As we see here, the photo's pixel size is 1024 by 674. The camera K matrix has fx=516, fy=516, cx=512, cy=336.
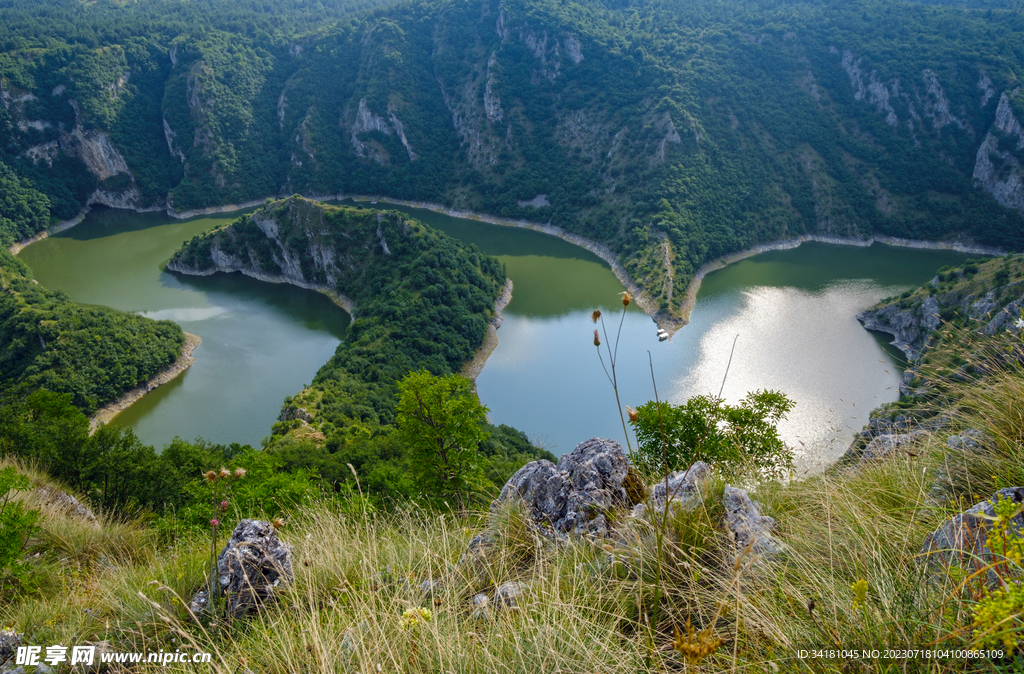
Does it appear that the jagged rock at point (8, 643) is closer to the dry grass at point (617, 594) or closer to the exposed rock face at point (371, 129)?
the dry grass at point (617, 594)

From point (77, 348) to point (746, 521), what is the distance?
44.4 m

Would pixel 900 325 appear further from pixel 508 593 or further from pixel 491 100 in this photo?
pixel 491 100

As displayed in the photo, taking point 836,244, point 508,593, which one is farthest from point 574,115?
point 508,593

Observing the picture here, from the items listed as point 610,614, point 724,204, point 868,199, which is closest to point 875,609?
point 610,614

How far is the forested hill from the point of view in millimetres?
60406

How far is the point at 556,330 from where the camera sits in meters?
42.1

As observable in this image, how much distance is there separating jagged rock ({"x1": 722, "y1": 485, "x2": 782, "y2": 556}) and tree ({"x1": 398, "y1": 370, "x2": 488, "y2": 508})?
9.38 m

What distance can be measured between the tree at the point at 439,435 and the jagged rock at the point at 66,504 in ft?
20.9

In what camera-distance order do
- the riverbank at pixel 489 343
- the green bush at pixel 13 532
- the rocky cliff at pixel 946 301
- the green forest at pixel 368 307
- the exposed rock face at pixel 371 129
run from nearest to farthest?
the green bush at pixel 13 532 → the green forest at pixel 368 307 → the rocky cliff at pixel 946 301 → the riverbank at pixel 489 343 → the exposed rock face at pixel 371 129

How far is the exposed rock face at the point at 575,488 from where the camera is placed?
14.0ft

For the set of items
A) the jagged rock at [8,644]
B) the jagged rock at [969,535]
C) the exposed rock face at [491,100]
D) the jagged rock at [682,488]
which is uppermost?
the exposed rock face at [491,100]

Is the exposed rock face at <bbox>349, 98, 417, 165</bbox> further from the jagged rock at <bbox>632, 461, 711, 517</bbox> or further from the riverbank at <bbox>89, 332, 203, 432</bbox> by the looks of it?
the jagged rock at <bbox>632, 461, 711, 517</bbox>

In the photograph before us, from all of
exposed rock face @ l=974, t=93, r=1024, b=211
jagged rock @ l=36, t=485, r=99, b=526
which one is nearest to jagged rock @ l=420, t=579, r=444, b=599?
jagged rock @ l=36, t=485, r=99, b=526

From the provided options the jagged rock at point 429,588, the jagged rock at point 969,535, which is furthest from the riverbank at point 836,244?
the jagged rock at point 969,535
